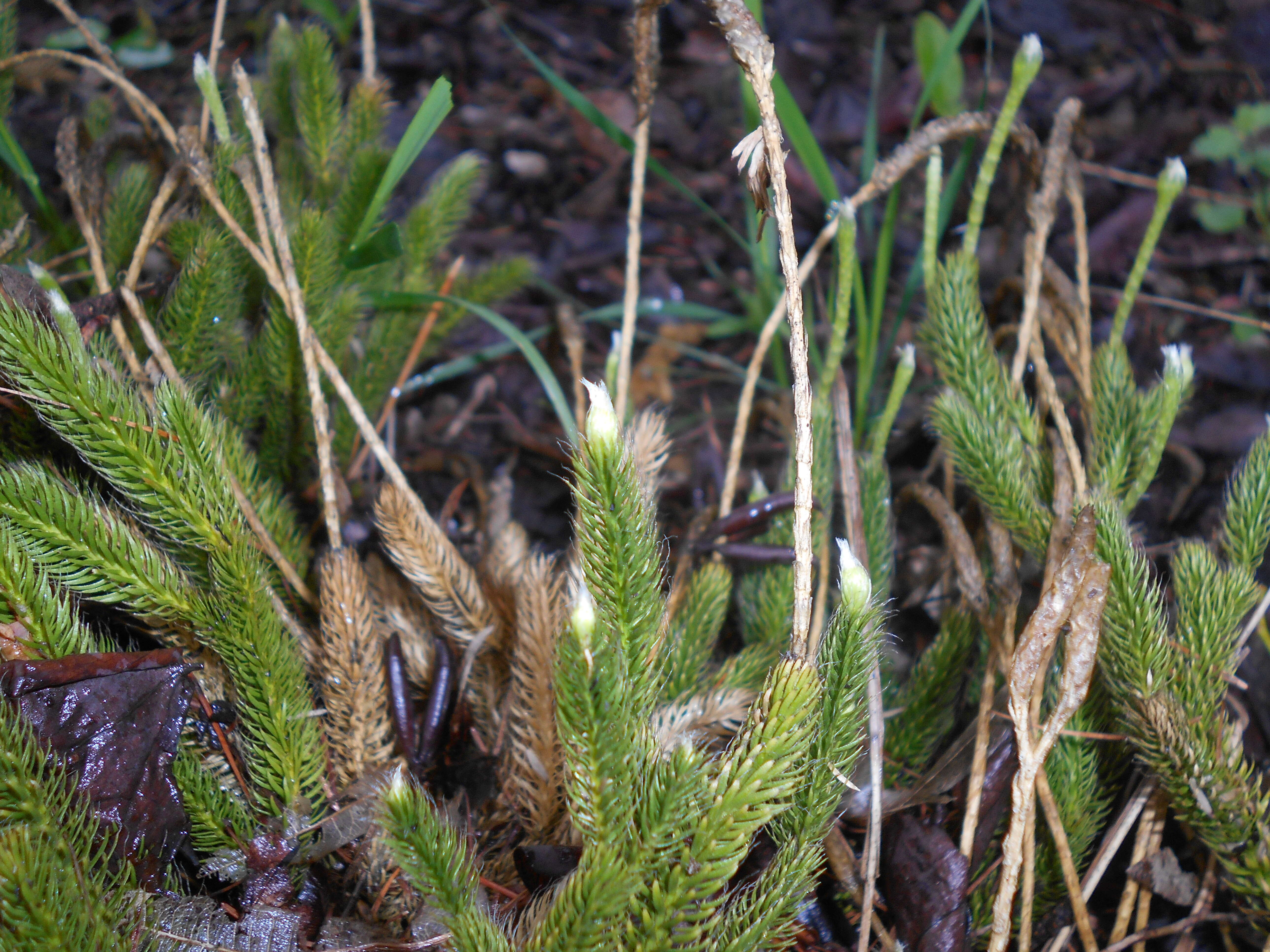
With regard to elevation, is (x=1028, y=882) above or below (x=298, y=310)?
below

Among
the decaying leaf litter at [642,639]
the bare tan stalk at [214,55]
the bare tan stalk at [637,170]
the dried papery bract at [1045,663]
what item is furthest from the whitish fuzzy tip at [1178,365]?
the bare tan stalk at [214,55]

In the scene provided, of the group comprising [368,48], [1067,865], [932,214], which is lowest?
[1067,865]

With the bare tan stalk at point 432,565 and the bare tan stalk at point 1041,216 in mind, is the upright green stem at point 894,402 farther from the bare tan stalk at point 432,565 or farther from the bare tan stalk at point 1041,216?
the bare tan stalk at point 432,565

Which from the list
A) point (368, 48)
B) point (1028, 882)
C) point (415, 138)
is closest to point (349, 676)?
point (415, 138)

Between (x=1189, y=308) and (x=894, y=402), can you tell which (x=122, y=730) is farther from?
(x=1189, y=308)

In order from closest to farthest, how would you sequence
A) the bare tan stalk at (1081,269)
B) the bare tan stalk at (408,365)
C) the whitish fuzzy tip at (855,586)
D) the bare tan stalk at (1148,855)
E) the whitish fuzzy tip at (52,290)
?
1. the whitish fuzzy tip at (855,586)
2. the whitish fuzzy tip at (52,290)
3. the bare tan stalk at (1148,855)
4. the bare tan stalk at (1081,269)
5. the bare tan stalk at (408,365)

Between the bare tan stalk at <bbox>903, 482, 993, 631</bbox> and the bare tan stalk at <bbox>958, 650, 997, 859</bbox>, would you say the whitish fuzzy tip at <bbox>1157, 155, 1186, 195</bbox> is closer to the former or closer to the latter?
the bare tan stalk at <bbox>903, 482, 993, 631</bbox>
